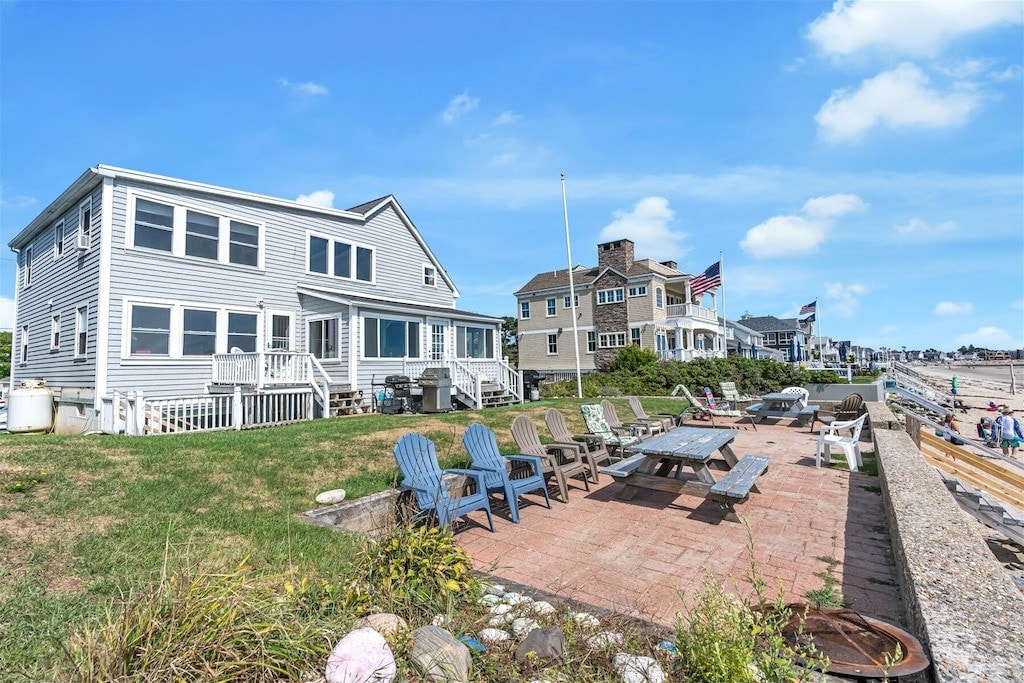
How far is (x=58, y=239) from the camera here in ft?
50.6

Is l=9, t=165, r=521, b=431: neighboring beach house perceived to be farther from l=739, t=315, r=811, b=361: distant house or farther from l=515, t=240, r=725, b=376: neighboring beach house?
l=739, t=315, r=811, b=361: distant house

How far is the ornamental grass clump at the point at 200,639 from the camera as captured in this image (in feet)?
Result: 7.13

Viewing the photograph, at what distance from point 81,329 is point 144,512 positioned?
12.1m

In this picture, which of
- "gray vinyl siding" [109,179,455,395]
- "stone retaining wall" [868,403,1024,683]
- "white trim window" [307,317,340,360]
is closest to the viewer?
"stone retaining wall" [868,403,1024,683]

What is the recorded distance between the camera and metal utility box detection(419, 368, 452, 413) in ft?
48.0

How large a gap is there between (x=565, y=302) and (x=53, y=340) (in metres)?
28.1

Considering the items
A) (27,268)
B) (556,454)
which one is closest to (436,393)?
(556,454)

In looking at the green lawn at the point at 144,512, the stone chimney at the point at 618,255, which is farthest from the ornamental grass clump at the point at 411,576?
the stone chimney at the point at 618,255

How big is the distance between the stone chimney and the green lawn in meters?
27.7

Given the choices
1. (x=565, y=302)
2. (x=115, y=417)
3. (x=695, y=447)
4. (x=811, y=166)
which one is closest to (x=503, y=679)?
(x=695, y=447)

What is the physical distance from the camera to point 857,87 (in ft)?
33.2

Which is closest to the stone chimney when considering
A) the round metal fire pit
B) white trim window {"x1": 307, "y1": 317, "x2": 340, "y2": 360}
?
white trim window {"x1": 307, "y1": 317, "x2": 340, "y2": 360}

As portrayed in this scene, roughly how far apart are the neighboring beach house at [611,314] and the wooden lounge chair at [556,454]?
2468cm

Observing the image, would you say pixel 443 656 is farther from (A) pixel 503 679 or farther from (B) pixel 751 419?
(B) pixel 751 419
